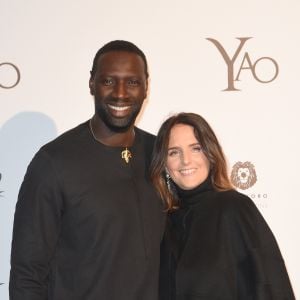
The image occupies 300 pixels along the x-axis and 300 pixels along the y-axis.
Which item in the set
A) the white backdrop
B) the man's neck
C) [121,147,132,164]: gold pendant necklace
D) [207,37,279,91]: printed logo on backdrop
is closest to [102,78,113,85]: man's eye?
the man's neck

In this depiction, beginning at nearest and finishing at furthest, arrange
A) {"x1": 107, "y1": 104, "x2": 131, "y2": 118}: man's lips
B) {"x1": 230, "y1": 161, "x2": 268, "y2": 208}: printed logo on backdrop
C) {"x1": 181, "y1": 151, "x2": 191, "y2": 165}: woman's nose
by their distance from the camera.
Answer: {"x1": 107, "y1": 104, "x2": 131, "y2": 118}: man's lips, {"x1": 181, "y1": 151, "x2": 191, "y2": 165}: woman's nose, {"x1": 230, "y1": 161, "x2": 268, "y2": 208}: printed logo on backdrop

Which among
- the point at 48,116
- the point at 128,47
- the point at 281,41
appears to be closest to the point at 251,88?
the point at 281,41

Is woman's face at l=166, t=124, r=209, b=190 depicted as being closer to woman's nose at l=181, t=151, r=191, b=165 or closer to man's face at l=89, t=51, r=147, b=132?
woman's nose at l=181, t=151, r=191, b=165

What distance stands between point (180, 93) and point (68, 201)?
90 cm

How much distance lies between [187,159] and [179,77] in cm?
62

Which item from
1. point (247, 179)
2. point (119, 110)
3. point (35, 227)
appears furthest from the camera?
point (247, 179)

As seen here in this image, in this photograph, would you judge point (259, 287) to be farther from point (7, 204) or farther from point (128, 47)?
point (7, 204)

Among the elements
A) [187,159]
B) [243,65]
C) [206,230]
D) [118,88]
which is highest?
[243,65]

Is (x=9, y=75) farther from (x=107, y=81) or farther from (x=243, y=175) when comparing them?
(x=243, y=175)

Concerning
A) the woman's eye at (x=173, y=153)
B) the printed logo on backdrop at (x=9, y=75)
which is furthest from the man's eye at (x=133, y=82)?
the printed logo on backdrop at (x=9, y=75)

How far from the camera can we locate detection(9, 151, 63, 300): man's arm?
168cm

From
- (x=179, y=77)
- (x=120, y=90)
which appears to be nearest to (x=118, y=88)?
(x=120, y=90)

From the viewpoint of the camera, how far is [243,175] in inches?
94.4

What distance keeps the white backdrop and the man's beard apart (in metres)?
0.60
